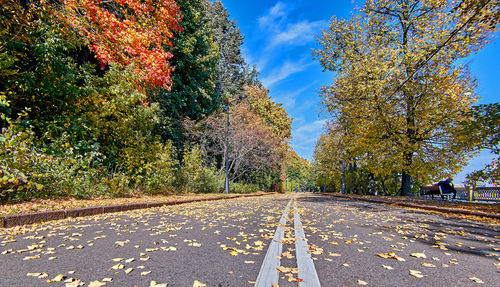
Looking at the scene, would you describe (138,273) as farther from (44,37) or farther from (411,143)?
(411,143)

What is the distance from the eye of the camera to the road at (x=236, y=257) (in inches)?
88.6

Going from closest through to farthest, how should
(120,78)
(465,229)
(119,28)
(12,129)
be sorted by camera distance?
(465,229), (12,129), (119,28), (120,78)

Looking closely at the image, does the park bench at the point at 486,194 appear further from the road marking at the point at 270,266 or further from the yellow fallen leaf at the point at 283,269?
the yellow fallen leaf at the point at 283,269

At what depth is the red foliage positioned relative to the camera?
26.9 feet

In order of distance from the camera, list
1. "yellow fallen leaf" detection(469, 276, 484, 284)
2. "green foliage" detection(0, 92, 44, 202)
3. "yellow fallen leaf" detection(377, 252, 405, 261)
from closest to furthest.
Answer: "yellow fallen leaf" detection(469, 276, 484, 284) < "yellow fallen leaf" detection(377, 252, 405, 261) < "green foliage" detection(0, 92, 44, 202)

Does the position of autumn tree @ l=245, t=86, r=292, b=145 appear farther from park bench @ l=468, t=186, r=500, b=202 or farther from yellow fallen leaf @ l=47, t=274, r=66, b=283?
yellow fallen leaf @ l=47, t=274, r=66, b=283

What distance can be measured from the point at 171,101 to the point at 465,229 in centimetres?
1649

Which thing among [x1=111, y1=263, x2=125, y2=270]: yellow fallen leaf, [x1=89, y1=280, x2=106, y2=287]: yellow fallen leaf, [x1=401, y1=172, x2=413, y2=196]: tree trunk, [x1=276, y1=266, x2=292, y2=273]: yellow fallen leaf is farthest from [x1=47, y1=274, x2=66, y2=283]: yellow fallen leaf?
[x1=401, y1=172, x2=413, y2=196]: tree trunk

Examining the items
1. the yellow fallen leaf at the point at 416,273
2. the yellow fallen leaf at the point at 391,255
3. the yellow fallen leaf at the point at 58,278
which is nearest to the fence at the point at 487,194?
the yellow fallen leaf at the point at 391,255

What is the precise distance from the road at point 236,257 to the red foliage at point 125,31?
22.8ft

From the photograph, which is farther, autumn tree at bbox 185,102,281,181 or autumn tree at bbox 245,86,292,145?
autumn tree at bbox 245,86,292,145

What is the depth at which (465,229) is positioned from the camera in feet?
17.3

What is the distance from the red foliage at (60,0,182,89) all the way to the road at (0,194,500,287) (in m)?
6.95

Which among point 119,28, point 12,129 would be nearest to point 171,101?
point 119,28
